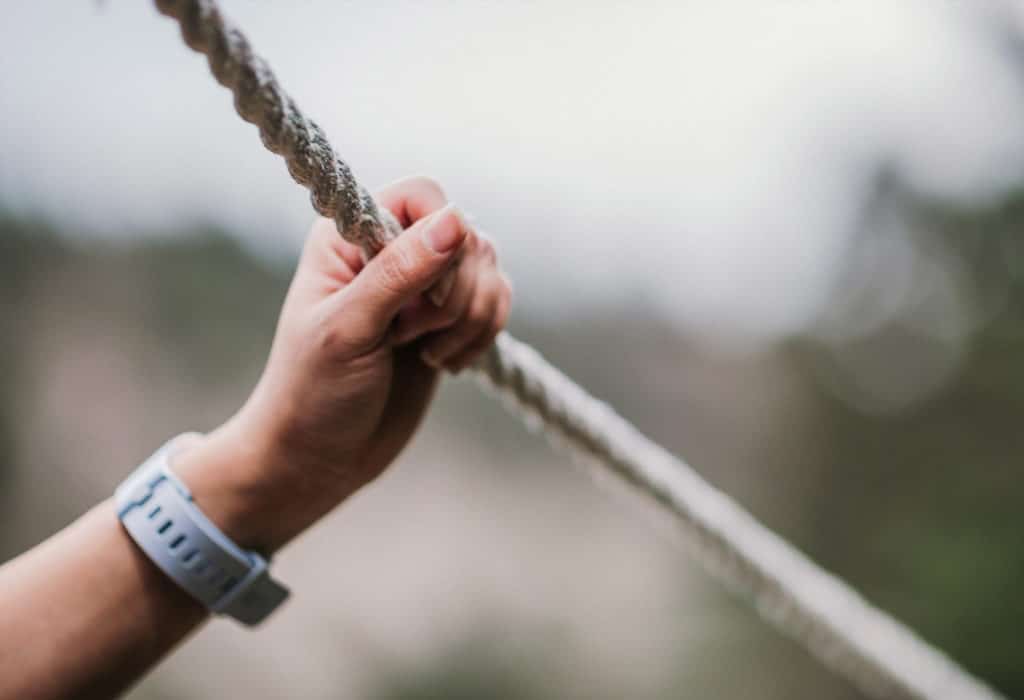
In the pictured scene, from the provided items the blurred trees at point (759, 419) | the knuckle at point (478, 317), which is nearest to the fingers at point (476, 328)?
the knuckle at point (478, 317)

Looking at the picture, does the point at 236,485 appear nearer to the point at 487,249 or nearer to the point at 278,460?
the point at 278,460

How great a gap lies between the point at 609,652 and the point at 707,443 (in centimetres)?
82

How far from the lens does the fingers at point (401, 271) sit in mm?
303

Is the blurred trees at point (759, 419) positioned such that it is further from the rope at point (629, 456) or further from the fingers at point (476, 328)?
the fingers at point (476, 328)

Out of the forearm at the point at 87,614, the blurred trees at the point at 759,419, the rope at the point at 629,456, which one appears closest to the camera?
Result: the rope at the point at 629,456

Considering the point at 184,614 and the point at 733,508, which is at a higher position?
the point at 184,614

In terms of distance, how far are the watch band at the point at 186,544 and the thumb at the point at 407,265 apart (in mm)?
134

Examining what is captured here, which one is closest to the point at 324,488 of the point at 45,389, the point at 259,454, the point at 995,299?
the point at 259,454

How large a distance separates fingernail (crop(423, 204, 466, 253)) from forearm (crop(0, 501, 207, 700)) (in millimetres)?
207

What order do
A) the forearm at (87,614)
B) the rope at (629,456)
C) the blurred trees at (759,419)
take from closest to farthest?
the rope at (629,456) < the forearm at (87,614) < the blurred trees at (759,419)

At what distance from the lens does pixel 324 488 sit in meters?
0.38

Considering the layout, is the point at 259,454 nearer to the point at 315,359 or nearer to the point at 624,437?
the point at 315,359

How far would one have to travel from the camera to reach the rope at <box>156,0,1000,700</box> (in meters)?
0.23

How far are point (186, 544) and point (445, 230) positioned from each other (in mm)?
193
